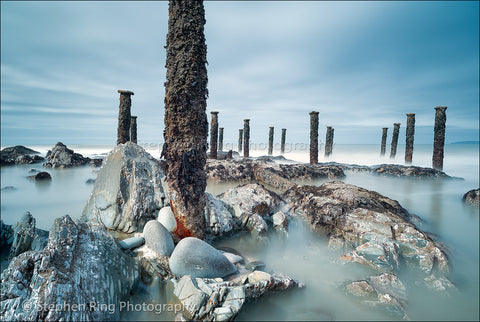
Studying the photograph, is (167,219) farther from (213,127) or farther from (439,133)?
(439,133)

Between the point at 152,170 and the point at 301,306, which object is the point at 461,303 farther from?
the point at 152,170

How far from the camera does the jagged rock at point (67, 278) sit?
69.9 inches

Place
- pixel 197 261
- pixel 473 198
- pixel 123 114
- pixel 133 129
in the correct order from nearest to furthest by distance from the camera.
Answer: pixel 197 261 < pixel 473 198 < pixel 123 114 < pixel 133 129

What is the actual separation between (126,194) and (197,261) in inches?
85.3

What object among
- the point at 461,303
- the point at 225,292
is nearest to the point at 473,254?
the point at 461,303

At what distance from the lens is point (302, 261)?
384 cm

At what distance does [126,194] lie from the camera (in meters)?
4.20

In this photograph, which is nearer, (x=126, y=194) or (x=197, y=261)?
(x=197, y=261)

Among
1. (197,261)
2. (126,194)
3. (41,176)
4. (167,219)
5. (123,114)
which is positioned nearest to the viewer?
(197,261)

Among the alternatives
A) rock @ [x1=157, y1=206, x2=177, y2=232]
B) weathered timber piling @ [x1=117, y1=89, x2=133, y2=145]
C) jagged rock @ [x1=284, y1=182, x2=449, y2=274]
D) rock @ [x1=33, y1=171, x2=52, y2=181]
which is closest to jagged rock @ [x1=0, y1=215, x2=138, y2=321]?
rock @ [x1=157, y1=206, x2=177, y2=232]

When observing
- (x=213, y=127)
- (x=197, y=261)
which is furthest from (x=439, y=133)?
(x=197, y=261)

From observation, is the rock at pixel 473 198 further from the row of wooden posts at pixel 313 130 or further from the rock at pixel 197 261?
the row of wooden posts at pixel 313 130

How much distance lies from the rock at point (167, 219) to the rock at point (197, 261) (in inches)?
35.8

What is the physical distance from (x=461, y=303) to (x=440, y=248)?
123 cm
